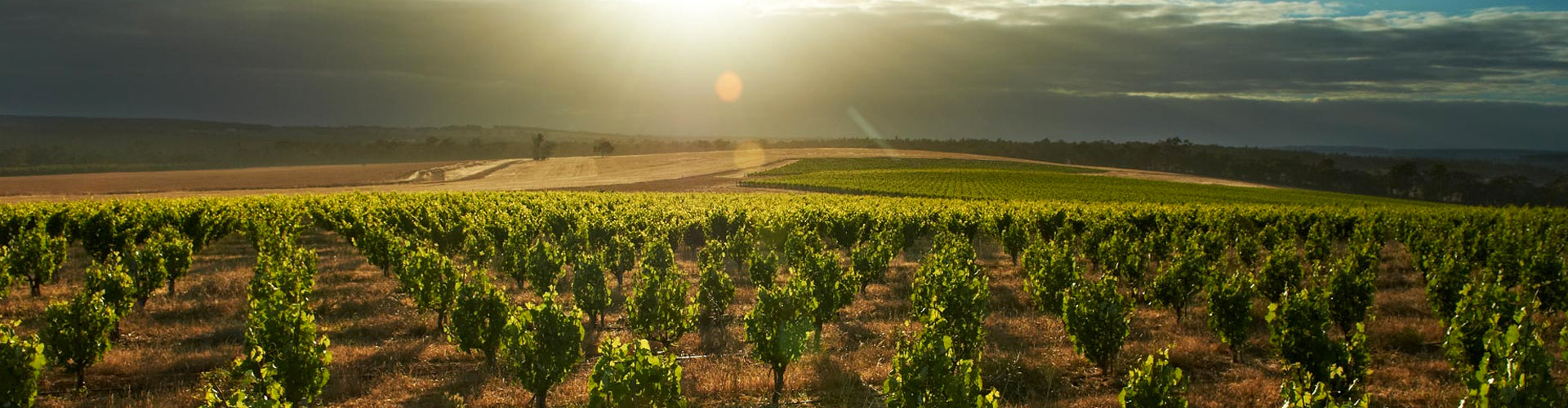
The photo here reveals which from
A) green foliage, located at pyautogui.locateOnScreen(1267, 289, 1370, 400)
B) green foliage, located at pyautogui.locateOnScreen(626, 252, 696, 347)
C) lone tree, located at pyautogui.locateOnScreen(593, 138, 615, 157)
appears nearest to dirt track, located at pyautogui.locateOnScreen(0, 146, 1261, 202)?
lone tree, located at pyautogui.locateOnScreen(593, 138, 615, 157)

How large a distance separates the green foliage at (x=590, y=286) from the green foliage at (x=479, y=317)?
3.32 meters

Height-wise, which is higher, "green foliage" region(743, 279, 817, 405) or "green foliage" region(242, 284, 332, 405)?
"green foliage" region(242, 284, 332, 405)

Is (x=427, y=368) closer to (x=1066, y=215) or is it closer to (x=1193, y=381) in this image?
(x=1193, y=381)

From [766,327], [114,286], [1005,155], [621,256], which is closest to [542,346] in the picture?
[766,327]

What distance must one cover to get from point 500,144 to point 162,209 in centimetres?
13764

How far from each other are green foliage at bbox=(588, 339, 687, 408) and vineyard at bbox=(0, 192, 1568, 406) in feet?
0.10

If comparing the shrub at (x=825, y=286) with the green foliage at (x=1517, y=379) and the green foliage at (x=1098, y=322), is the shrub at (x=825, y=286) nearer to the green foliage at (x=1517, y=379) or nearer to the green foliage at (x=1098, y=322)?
the green foliage at (x=1098, y=322)

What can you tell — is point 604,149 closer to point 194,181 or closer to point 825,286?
point 194,181

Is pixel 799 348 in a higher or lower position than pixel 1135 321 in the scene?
higher

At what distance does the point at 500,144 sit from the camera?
16812 cm

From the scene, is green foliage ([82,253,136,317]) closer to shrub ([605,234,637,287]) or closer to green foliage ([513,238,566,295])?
green foliage ([513,238,566,295])

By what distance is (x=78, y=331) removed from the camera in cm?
1220

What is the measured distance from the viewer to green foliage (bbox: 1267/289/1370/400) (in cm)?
1154

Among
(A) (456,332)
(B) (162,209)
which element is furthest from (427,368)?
(B) (162,209)
